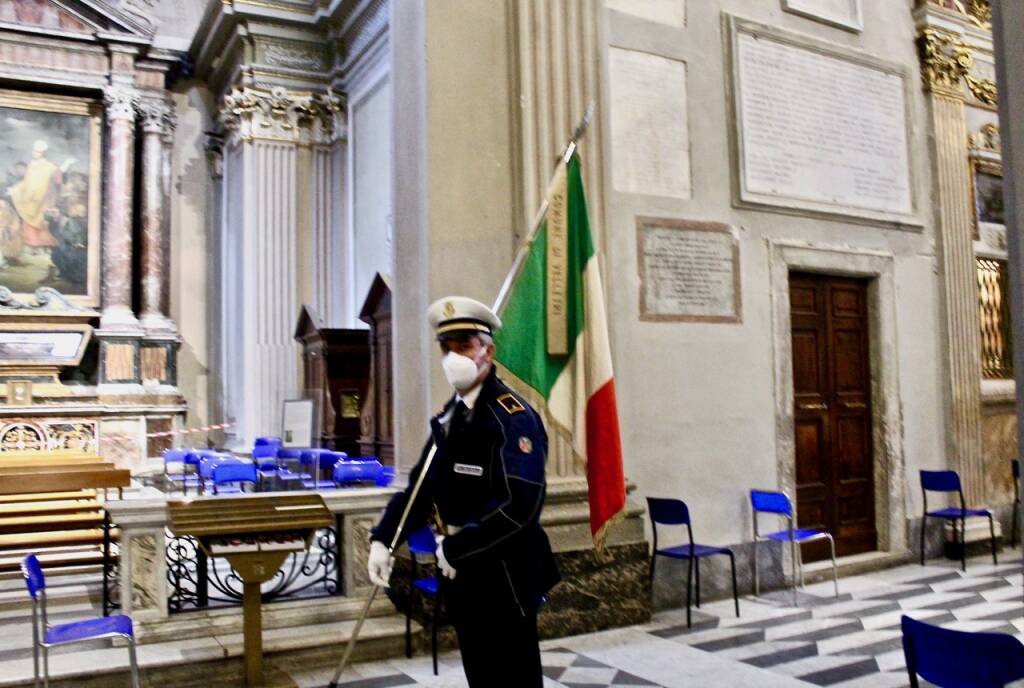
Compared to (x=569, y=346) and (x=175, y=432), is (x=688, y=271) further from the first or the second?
(x=175, y=432)

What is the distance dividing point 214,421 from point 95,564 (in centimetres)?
719

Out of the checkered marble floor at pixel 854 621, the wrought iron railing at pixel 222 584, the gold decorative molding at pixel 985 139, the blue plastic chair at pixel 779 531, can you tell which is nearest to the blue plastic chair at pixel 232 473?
the wrought iron railing at pixel 222 584

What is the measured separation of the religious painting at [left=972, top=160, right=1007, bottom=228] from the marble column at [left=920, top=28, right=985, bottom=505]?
498 mm

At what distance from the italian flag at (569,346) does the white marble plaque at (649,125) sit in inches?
90.3

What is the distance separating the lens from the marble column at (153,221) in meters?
13.4

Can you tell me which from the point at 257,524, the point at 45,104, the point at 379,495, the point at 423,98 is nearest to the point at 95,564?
the point at 379,495

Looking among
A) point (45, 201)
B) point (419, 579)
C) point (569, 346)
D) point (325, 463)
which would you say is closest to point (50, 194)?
point (45, 201)

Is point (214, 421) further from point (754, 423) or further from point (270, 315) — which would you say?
point (754, 423)

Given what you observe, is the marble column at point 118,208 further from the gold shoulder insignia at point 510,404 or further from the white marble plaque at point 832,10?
the gold shoulder insignia at point 510,404

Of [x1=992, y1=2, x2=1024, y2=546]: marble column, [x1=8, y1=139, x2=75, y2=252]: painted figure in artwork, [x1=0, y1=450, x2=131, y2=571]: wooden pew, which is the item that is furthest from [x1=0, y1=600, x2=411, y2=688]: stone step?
[x1=8, y1=139, x2=75, y2=252]: painted figure in artwork

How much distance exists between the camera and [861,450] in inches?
319

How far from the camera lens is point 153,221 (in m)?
13.5

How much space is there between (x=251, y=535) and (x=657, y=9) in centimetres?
502

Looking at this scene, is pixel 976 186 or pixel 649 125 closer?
pixel 649 125
